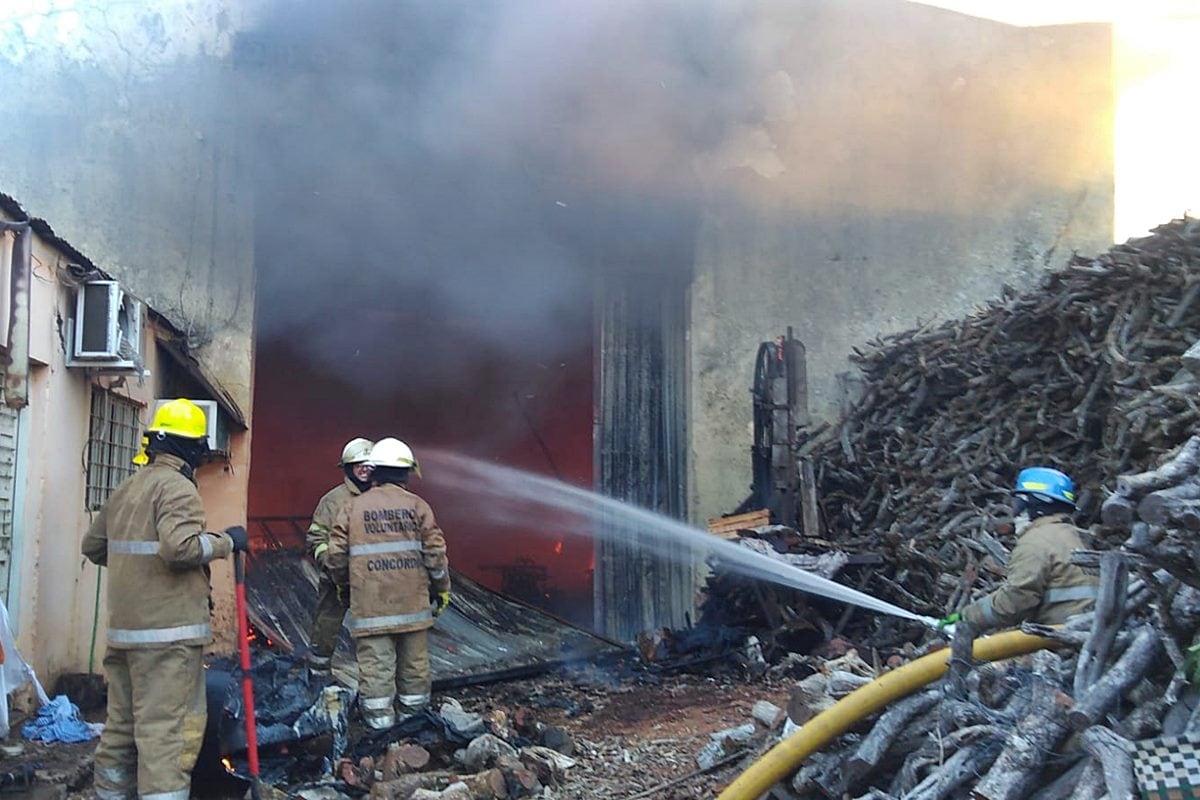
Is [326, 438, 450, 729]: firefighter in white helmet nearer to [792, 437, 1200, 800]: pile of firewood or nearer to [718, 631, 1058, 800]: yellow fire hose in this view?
[718, 631, 1058, 800]: yellow fire hose

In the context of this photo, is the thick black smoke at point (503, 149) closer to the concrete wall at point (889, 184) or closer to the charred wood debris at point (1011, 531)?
the concrete wall at point (889, 184)

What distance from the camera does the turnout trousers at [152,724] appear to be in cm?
462

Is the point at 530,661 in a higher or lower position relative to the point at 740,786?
lower

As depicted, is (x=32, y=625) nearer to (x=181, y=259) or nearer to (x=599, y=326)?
(x=181, y=259)

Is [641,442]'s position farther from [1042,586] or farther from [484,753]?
[1042,586]

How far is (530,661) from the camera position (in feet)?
29.0

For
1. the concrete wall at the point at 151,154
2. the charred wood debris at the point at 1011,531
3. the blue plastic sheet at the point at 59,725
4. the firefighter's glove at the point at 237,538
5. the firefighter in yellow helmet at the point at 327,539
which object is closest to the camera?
the charred wood debris at the point at 1011,531

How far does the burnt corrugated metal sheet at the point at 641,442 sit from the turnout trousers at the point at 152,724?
600 centimetres

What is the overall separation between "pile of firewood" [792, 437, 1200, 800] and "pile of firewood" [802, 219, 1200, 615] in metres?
3.52

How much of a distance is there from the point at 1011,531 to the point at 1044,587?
3.33 meters

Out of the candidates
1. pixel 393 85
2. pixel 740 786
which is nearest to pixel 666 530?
pixel 393 85

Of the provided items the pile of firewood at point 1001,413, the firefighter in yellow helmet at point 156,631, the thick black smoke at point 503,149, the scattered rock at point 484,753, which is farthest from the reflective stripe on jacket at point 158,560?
the thick black smoke at point 503,149

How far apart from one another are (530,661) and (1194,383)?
5.37m

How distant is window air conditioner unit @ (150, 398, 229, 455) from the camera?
8539 mm
